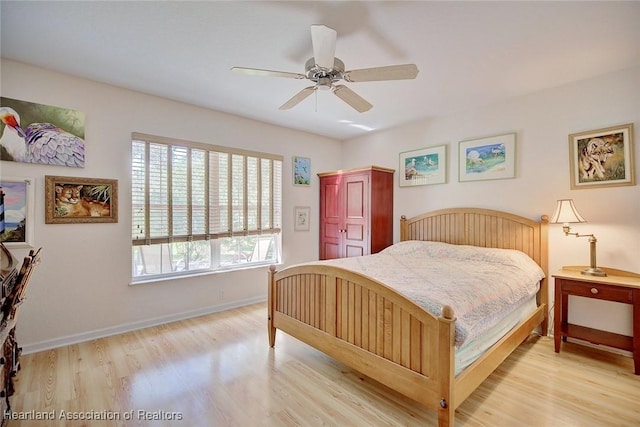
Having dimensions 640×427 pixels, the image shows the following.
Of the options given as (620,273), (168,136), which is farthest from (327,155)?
(620,273)

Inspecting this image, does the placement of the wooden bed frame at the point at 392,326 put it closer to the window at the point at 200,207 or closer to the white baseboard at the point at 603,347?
the white baseboard at the point at 603,347

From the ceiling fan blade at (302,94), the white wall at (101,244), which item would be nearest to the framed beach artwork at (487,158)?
the ceiling fan blade at (302,94)

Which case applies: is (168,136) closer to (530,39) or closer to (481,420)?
(530,39)

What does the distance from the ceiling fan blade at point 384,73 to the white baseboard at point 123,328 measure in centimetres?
327

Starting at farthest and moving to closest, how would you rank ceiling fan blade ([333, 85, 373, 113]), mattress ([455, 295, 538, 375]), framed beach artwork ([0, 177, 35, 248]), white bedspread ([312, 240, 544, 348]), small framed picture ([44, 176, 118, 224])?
small framed picture ([44, 176, 118, 224]), framed beach artwork ([0, 177, 35, 248]), ceiling fan blade ([333, 85, 373, 113]), white bedspread ([312, 240, 544, 348]), mattress ([455, 295, 538, 375])

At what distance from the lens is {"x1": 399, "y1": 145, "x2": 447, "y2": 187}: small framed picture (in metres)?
3.99

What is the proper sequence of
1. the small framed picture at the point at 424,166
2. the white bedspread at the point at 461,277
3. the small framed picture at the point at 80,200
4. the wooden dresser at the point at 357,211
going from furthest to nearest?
the wooden dresser at the point at 357,211 → the small framed picture at the point at 424,166 → the small framed picture at the point at 80,200 → the white bedspread at the point at 461,277

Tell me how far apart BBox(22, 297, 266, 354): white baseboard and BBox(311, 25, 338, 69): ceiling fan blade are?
10.7 ft

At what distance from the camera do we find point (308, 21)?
2.04m

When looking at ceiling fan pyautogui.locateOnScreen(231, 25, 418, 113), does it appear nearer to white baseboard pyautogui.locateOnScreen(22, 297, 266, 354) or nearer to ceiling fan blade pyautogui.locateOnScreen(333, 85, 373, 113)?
ceiling fan blade pyautogui.locateOnScreen(333, 85, 373, 113)

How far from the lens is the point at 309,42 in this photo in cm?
229

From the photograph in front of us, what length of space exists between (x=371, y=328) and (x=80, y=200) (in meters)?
3.08

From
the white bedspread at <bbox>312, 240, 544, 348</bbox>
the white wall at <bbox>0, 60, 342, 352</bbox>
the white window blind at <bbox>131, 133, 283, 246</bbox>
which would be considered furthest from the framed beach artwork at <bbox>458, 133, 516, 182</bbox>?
the white wall at <bbox>0, 60, 342, 352</bbox>

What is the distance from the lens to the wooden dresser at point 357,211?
4.20m
